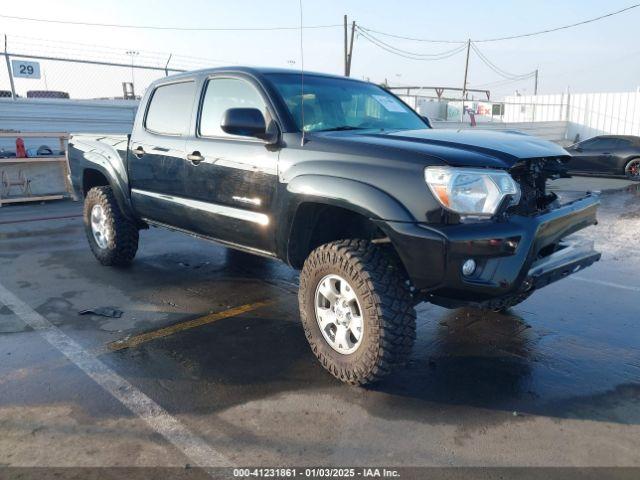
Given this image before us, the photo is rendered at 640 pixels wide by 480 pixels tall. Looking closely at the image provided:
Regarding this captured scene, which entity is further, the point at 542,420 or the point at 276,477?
the point at 542,420

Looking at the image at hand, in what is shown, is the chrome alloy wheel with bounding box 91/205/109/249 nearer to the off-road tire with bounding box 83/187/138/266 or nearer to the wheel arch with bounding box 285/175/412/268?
the off-road tire with bounding box 83/187/138/266

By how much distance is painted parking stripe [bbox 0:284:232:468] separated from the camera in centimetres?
258

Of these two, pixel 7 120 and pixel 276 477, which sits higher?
pixel 7 120

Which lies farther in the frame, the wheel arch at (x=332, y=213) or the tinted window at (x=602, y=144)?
the tinted window at (x=602, y=144)

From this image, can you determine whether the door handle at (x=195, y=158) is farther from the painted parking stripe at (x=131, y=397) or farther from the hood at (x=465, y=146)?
the painted parking stripe at (x=131, y=397)

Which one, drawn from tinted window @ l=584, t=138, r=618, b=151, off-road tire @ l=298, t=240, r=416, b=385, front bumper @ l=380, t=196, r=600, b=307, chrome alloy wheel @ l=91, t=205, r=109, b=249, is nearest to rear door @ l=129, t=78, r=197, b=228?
chrome alloy wheel @ l=91, t=205, r=109, b=249

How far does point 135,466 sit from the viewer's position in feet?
8.14

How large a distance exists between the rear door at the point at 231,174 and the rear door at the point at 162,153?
6.9 inches

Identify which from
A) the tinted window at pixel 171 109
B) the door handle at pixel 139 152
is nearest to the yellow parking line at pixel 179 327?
the tinted window at pixel 171 109

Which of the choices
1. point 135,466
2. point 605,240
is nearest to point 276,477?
point 135,466

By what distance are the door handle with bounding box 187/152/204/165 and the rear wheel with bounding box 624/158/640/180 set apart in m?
13.7

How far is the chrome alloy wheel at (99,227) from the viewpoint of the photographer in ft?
18.8

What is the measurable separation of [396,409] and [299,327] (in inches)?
53.3

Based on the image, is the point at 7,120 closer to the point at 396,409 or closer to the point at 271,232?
the point at 271,232
